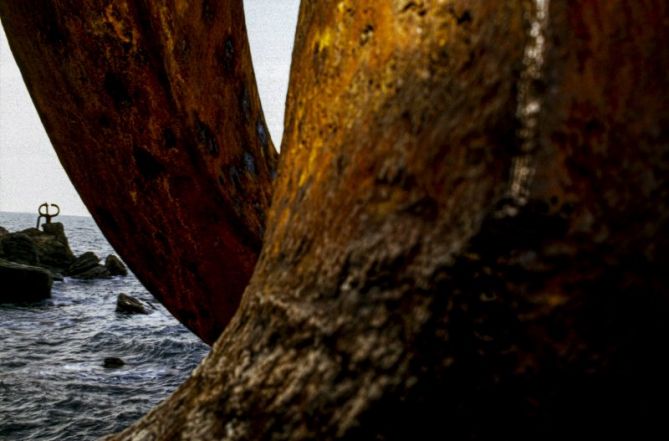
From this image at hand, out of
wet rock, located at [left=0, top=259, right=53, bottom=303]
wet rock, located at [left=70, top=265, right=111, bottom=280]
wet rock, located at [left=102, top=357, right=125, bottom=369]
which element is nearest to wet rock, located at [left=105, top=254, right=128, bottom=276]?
wet rock, located at [left=70, top=265, right=111, bottom=280]

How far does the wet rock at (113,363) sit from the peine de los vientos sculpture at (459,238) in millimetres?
8454

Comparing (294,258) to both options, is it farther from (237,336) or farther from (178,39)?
(178,39)

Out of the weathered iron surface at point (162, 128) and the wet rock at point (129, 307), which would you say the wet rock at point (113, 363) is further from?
the weathered iron surface at point (162, 128)

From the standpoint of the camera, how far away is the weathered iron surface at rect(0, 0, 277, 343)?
156 cm

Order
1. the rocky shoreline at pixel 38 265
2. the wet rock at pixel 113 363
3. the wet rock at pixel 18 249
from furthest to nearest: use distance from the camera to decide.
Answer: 1. the wet rock at pixel 18 249
2. the rocky shoreline at pixel 38 265
3. the wet rock at pixel 113 363

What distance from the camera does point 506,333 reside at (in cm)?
66

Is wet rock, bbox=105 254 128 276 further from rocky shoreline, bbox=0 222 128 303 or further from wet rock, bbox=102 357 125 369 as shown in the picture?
wet rock, bbox=102 357 125 369

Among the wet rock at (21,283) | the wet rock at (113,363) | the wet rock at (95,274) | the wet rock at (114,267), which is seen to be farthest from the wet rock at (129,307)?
the wet rock at (114,267)

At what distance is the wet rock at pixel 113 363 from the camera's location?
8.45 meters

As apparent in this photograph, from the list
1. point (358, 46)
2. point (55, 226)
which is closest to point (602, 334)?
point (358, 46)

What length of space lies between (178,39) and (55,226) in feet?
82.2

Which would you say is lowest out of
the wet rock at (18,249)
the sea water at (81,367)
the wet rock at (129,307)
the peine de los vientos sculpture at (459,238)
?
the sea water at (81,367)

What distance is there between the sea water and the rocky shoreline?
1.81 ft

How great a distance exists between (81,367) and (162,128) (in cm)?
793
